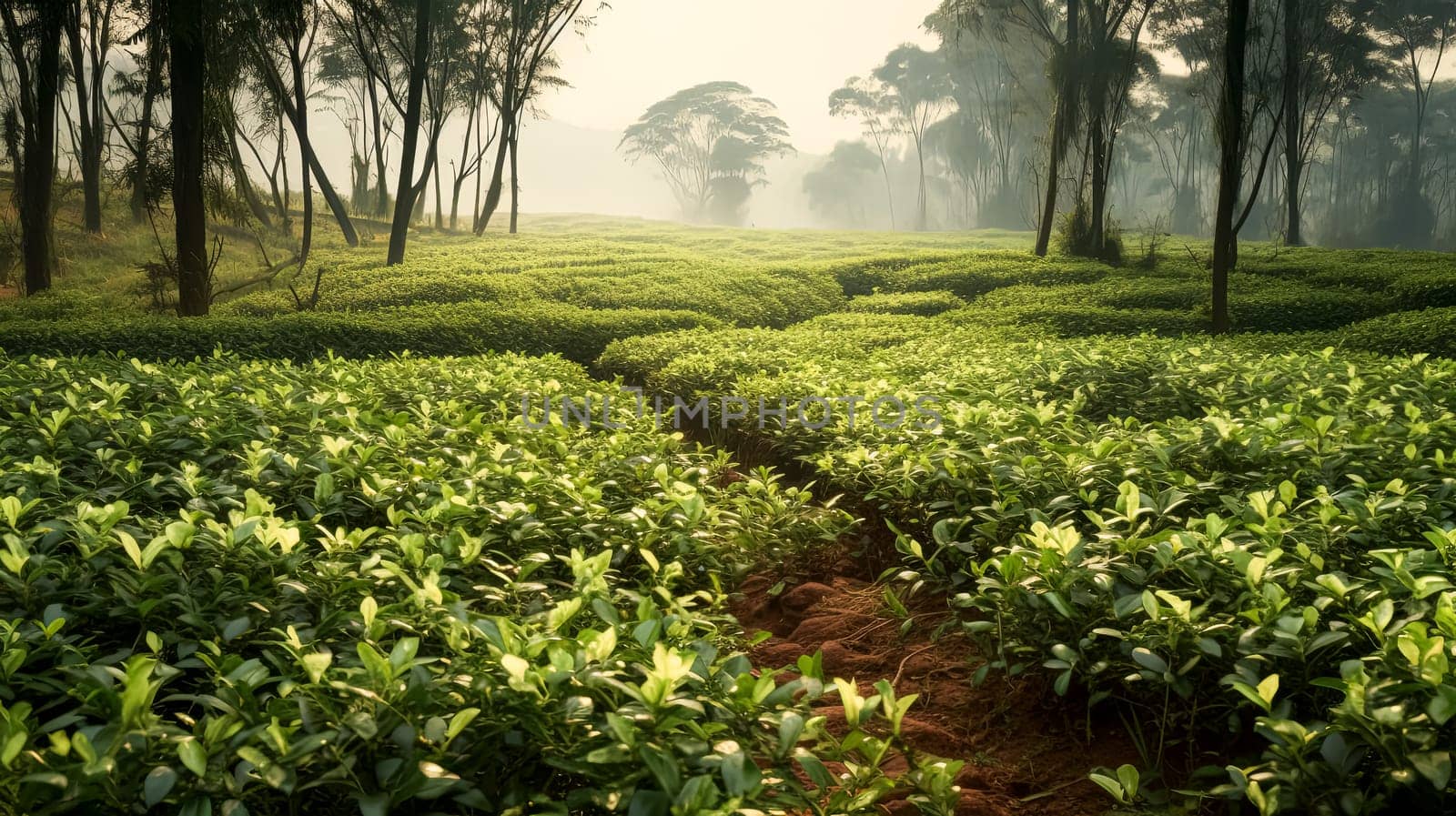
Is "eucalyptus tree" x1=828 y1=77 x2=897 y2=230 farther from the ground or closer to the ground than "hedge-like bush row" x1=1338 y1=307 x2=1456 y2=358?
farther from the ground

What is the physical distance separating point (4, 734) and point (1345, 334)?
10605 mm

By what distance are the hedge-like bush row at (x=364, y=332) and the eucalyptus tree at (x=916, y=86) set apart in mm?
45922

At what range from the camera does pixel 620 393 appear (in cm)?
559

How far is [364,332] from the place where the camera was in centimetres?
877

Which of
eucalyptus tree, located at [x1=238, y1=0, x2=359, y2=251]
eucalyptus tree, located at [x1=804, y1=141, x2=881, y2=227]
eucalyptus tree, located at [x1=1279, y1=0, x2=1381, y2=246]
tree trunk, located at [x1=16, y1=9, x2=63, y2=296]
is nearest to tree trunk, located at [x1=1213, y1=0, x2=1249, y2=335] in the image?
eucalyptus tree, located at [x1=238, y1=0, x2=359, y2=251]

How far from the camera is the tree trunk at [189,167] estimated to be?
9.53m

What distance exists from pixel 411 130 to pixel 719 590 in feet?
48.2

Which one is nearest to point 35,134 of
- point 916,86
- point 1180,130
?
point 916,86

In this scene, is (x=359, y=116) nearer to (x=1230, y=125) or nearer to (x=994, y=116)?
(x=994, y=116)

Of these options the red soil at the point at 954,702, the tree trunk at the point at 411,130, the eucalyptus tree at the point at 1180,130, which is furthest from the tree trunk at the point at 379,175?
the eucalyptus tree at the point at 1180,130

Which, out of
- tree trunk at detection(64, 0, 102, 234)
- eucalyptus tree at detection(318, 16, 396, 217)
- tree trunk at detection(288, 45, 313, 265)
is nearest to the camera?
tree trunk at detection(288, 45, 313, 265)

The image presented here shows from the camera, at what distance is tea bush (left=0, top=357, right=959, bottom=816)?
1374mm

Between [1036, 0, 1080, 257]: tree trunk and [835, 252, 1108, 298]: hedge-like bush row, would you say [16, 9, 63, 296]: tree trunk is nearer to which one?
[835, 252, 1108, 298]: hedge-like bush row

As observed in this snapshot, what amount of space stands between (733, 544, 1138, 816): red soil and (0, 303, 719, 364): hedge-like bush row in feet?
14.1
